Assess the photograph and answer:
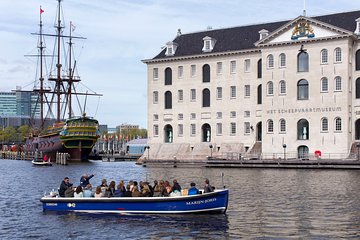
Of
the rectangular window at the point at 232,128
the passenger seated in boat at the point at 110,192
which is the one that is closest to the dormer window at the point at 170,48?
the rectangular window at the point at 232,128

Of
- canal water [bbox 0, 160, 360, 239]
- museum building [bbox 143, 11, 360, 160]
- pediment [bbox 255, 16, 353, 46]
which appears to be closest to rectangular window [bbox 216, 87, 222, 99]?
museum building [bbox 143, 11, 360, 160]

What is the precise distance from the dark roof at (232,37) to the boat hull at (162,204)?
59.6 m

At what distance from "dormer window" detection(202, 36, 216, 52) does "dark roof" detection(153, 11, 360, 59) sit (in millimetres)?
501

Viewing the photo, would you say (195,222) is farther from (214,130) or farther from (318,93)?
(214,130)

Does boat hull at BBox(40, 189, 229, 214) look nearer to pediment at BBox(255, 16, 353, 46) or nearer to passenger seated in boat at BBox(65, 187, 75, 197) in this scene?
passenger seated in boat at BBox(65, 187, 75, 197)

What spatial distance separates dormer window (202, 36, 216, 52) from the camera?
324 feet

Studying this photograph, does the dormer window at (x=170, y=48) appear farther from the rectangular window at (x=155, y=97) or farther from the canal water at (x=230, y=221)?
the canal water at (x=230, y=221)

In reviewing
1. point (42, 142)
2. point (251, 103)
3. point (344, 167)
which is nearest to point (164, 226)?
point (344, 167)

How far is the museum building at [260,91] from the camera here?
279 ft

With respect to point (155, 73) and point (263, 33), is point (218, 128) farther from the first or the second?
point (263, 33)

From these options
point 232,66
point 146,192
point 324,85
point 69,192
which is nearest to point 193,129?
point 232,66

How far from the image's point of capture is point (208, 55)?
97688 millimetres

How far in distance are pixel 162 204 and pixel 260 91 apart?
61.8m

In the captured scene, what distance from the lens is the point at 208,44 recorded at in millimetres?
99500
